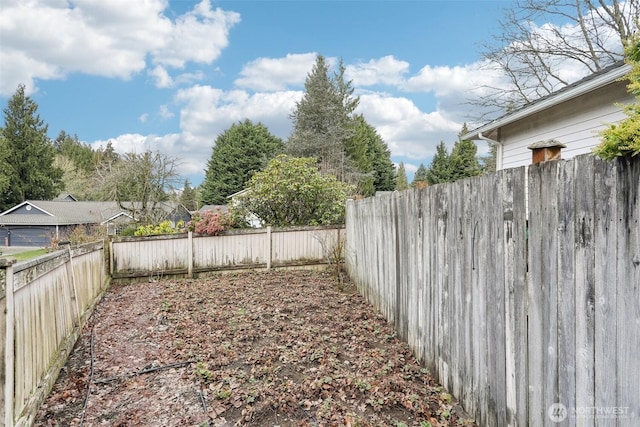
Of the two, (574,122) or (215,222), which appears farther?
(215,222)

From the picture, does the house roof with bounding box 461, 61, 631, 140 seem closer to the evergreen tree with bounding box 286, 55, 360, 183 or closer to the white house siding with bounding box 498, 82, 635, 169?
the white house siding with bounding box 498, 82, 635, 169

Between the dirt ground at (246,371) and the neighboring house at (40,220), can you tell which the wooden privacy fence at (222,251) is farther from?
the neighboring house at (40,220)

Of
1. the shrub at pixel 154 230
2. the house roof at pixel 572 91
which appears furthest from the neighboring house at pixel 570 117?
the shrub at pixel 154 230

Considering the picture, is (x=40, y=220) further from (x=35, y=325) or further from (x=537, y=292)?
(x=537, y=292)

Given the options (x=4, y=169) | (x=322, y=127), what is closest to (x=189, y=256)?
(x=322, y=127)

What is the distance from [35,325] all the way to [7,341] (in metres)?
0.83

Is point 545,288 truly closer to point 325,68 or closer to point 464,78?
point 464,78

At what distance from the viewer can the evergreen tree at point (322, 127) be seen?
2758cm

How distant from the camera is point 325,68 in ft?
93.7

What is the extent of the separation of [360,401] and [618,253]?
86.7 inches

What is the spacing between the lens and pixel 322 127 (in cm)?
2841

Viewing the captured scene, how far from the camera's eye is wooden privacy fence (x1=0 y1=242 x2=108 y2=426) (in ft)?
7.85

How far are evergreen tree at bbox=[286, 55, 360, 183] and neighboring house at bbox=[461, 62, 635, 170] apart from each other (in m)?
20.8

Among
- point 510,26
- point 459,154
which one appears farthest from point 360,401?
point 459,154
